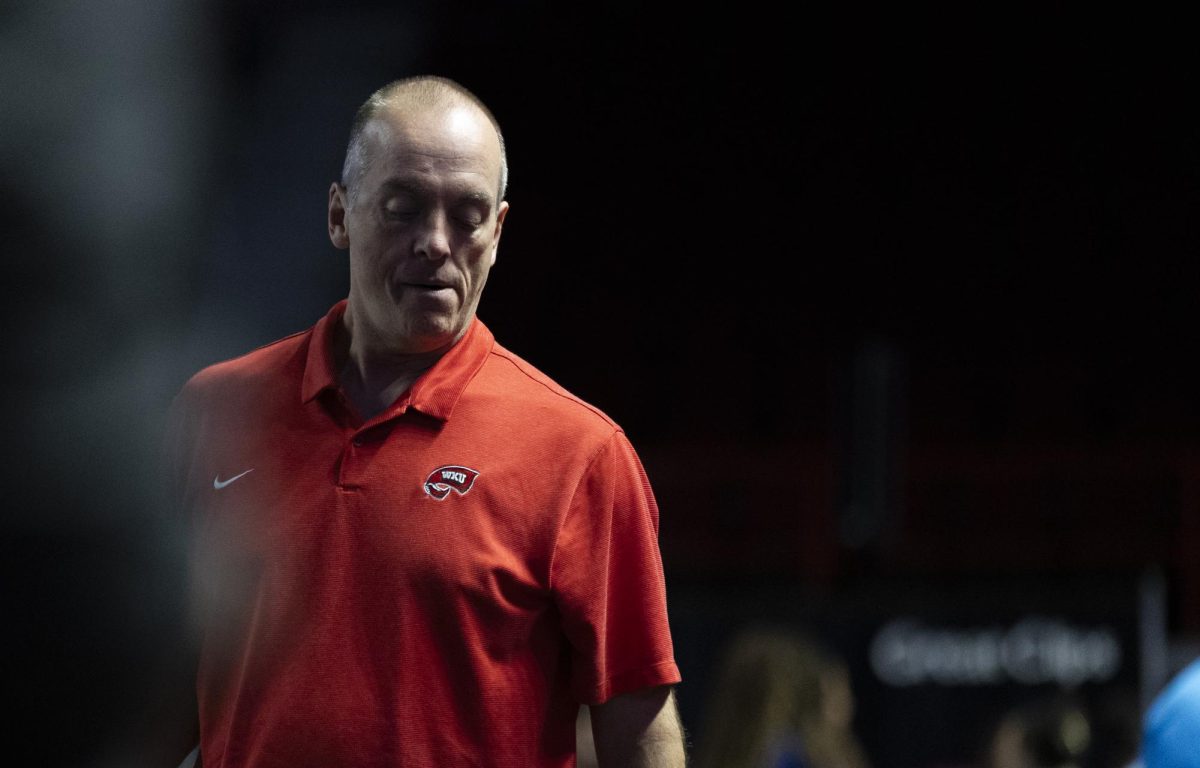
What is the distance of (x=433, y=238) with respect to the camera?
141cm

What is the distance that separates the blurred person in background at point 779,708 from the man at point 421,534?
383 cm

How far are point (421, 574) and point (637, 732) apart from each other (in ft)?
0.87

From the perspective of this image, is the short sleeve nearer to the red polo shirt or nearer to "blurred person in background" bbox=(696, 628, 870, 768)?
the red polo shirt

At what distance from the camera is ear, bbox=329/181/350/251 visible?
1496mm

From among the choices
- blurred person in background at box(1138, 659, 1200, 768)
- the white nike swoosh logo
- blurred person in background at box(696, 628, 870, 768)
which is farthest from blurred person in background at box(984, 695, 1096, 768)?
the white nike swoosh logo

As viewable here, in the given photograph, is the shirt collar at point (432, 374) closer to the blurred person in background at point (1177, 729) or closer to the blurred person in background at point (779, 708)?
the blurred person in background at point (1177, 729)

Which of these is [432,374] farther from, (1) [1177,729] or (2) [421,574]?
(1) [1177,729]

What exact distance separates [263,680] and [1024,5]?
9.35 metres

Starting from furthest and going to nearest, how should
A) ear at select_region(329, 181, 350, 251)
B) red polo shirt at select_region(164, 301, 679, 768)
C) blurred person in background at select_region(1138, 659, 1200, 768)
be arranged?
blurred person in background at select_region(1138, 659, 1200, 768) < ear at select_region(329, 181, 350, 251) < red polo shirt at select_region(164, 301, 679, 768)

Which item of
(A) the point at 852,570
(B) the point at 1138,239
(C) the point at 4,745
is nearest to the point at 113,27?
(C) the point at 4,745

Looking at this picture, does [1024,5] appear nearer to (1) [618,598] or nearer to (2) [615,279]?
(2) [615,279]

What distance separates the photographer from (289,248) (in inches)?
118

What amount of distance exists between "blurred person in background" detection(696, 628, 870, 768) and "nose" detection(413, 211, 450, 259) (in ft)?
13.1

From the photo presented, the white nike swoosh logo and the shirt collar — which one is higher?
the shirt collar
